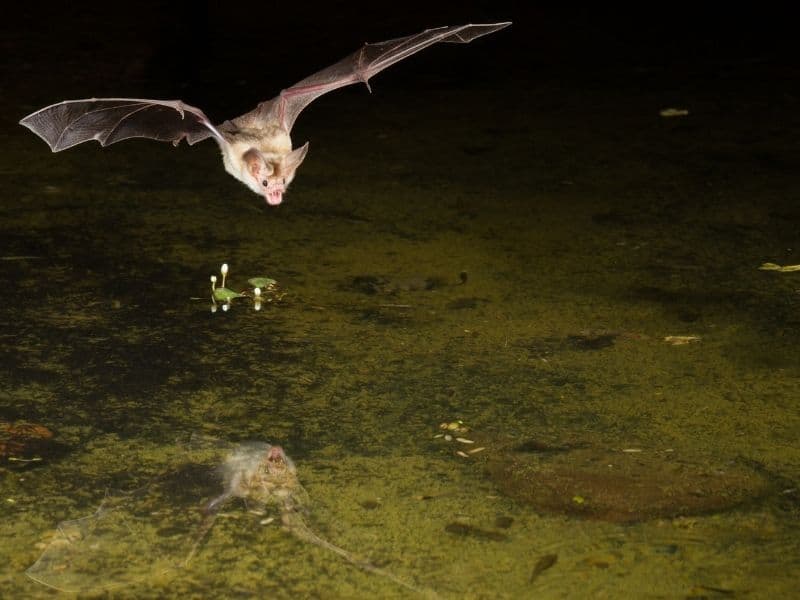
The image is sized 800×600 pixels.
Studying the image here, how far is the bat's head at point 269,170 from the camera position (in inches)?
141

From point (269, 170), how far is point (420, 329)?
1.88ft

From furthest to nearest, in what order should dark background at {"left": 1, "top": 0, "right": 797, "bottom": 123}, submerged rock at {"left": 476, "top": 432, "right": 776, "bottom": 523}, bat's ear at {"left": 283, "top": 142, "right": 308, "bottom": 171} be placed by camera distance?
dark background at {"left": 1, "top": 0, "right": 797, "bottom": 123} < bat's ear at {"left": 283, "top": 142, "right": 308, "bottom": 171} < submerged rock at {"left": 476, "top": 432, "right": 776, "bottom": 523}

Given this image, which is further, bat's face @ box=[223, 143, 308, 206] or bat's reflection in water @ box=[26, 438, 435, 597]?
bat's face @ box=[223, 143, 308, 206]

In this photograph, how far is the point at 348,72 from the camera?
4.03 m

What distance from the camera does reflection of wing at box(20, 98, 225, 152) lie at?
3951 mm

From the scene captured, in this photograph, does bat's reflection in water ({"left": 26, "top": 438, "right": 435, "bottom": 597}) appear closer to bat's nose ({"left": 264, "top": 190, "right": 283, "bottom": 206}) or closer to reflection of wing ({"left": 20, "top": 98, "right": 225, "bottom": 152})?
bat's nose ({"left": 264, "top": 190, "right": 283, "bottom": 206})

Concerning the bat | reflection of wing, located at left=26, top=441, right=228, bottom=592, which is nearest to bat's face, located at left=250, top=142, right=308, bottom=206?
the bat

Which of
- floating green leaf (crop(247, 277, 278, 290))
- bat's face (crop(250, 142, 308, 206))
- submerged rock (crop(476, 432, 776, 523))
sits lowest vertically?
submerged rock (crop(476, 432, 776, 523))

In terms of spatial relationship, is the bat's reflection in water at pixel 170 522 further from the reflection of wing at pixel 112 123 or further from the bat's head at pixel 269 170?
the reflection of wing at pixel 112 123

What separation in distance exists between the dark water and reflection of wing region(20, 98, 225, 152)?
38 cm

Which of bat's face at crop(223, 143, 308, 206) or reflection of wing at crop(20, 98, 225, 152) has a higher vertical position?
reflection of wing at crop(20, 98, 225, 152)

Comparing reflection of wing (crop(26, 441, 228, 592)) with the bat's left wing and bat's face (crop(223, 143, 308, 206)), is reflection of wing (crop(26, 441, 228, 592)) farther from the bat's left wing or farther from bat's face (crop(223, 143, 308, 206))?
the bat's left wing

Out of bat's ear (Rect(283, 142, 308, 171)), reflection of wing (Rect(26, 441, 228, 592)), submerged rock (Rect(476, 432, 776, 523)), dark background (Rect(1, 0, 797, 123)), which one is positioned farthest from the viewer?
dark background (Rect(1, 0, 797, 123))

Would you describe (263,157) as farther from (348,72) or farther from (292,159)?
(348,72)
